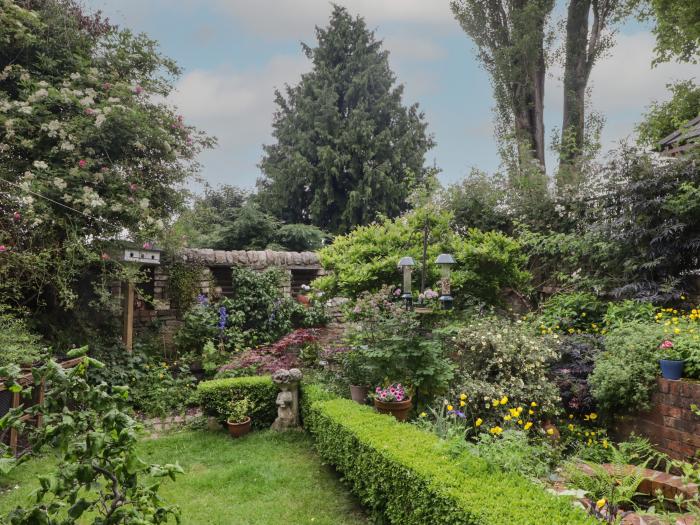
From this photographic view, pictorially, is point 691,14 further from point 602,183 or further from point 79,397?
point 79,397

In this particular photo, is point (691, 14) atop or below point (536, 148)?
atop

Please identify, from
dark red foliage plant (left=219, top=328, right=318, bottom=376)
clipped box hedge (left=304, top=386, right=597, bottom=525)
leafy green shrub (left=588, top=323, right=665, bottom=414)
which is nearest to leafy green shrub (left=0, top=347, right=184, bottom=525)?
clipped box hedge (left=304, top=386, right=597, bottom=525)

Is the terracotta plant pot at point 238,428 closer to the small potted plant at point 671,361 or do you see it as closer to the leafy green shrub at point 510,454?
the leafy green shrub at point 510,454

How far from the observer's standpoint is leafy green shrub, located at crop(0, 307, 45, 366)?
471 centimetres

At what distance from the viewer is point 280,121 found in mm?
17297

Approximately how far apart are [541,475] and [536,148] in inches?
428

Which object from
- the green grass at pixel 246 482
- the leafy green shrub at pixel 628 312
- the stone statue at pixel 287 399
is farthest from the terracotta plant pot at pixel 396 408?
the leafy green shrub at pixel 628 312

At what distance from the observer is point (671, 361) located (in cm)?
438

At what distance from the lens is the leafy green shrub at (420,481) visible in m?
2.32

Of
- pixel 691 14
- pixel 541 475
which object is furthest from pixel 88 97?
pixel 691 14

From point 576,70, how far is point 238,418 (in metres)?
12.2

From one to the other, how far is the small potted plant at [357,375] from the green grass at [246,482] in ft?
2.58

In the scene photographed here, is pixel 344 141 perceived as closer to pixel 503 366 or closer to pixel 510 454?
pixel 503 366

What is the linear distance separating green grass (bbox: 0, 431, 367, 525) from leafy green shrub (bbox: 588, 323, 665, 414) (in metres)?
2.82
